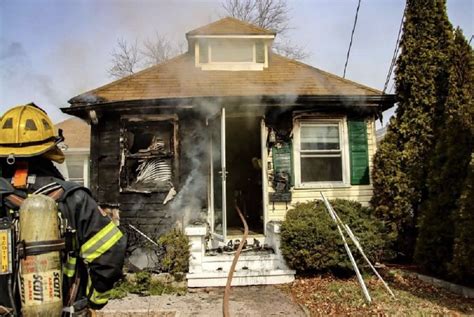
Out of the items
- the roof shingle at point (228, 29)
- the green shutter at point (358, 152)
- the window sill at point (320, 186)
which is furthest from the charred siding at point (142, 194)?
the green shutter at point (358, 152)

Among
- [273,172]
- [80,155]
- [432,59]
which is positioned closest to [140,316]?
[273,172]

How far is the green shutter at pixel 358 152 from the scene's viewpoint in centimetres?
754

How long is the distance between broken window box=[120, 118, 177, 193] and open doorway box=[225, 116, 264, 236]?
2.26 m

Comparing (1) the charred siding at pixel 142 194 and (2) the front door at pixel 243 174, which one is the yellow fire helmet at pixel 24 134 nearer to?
(1) the charred siding at pixel 142 194

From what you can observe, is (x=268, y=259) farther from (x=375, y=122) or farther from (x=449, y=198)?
(x=375, y=122)

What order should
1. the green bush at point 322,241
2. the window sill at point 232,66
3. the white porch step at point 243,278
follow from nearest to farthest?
the green bush at point 322,241 → the white porch step at point 243,278 → the window sill at point 232,66

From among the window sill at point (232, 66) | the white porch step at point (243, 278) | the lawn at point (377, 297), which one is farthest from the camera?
the window sill at point (232, 66)

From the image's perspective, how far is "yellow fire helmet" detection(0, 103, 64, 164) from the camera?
74.7 inches

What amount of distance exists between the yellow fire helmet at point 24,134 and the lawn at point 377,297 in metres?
3.86

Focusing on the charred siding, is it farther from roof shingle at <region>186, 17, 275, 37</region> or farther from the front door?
roof shingle at <region>186, 17, 275, 37</region>

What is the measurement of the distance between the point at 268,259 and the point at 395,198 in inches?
102

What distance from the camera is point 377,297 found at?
5.00 m

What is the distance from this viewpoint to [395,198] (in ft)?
22.5

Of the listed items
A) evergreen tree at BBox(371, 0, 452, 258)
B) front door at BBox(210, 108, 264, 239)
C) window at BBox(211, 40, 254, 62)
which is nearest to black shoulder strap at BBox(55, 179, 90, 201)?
evergreen tree at BBox(371, 0, 452, 258)
